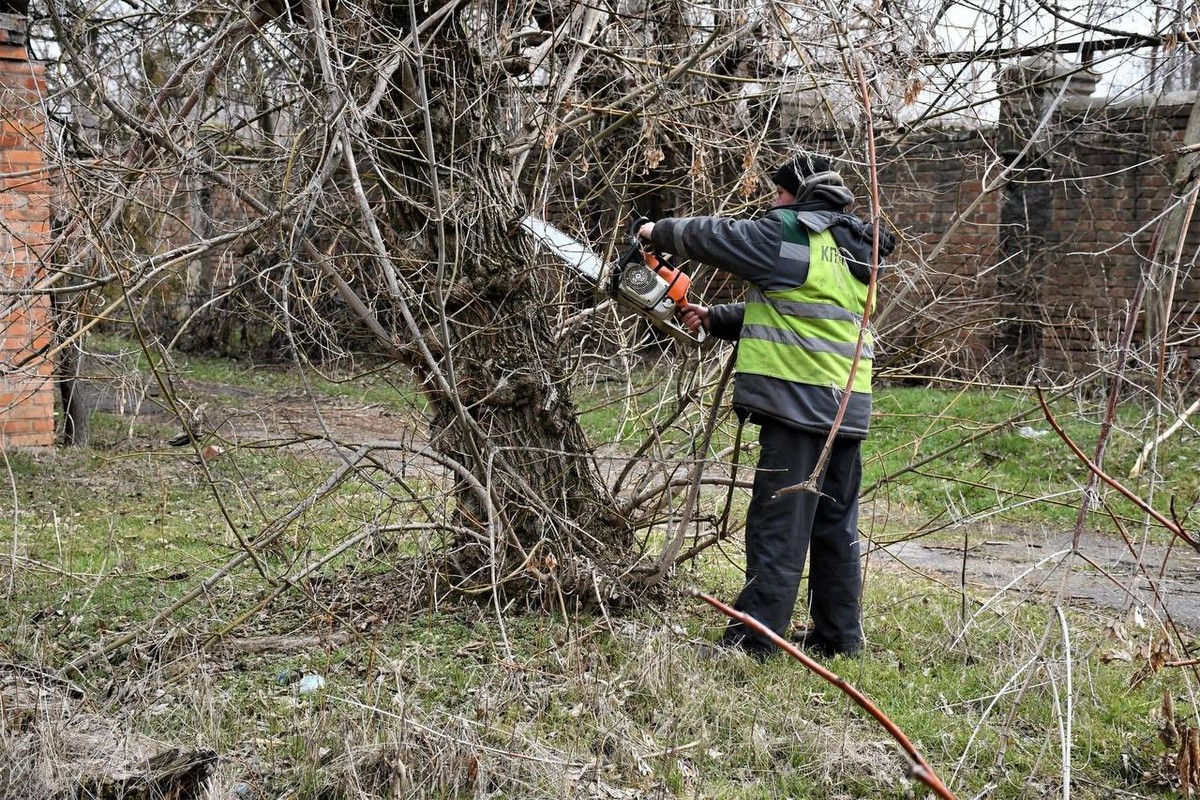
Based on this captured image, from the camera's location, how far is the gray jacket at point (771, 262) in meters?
4.43

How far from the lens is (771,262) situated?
4473mm

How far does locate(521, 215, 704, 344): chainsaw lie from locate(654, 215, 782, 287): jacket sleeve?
145 millimetres

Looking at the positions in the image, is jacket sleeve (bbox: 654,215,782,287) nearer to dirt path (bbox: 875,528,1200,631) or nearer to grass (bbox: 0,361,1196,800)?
grass (bbox: 0,361,1196,800)

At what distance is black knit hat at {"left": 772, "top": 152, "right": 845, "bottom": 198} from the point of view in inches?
181

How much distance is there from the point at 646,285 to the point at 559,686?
1.58m

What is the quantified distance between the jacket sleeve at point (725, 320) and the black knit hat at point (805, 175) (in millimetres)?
523

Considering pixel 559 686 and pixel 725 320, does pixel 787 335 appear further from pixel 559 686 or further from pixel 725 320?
pixel 559 686

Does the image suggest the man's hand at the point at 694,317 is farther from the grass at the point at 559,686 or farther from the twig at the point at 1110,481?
the twig at the point at 1110,481

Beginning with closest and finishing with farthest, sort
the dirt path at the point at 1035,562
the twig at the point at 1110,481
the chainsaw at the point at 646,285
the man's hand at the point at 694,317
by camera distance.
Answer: the twig at the point at 1110,481, the chainsaw at the point at 646,285, the man's hand at the point at 694,317, the dirt path at the point at 1035,562

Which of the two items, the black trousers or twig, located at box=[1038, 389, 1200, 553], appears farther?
the black trousers

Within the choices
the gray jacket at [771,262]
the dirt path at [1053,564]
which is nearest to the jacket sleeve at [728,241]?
the gray jacket at [771,262]

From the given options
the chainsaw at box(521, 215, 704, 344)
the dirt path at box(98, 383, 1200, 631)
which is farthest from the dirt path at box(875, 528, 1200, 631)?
the chainsaw at box(521, 215, 704, 344)

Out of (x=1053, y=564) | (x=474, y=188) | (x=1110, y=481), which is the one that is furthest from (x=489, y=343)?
(x=1053, y=564)

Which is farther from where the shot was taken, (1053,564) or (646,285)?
(1053,564)
